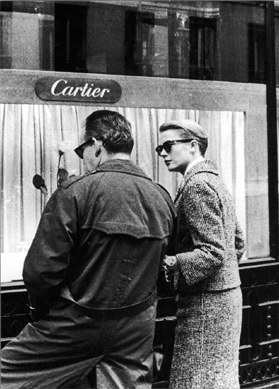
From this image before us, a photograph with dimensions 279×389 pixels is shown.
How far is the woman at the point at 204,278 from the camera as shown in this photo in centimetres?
352

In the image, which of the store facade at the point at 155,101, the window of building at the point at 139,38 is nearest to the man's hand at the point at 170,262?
the store facade at the point at 155,101

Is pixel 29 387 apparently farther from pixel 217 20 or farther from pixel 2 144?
pixel 217 20

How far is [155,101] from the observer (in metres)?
4.68

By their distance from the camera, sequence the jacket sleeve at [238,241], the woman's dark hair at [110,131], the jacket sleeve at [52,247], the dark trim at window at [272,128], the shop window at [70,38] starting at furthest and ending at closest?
the dark trim at window at [272,128] → the shop window at [70,38] → the jacket sleeve at [238,241] → the woman's dark hair at [110,131] → the jacket sleeve at [52,247]

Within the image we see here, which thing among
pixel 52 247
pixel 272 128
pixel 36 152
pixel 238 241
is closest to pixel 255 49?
pixel 272 128

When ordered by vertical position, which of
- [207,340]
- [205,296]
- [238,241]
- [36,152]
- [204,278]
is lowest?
[207,340]

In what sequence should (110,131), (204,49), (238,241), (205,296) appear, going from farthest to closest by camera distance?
(204,49)
(238,241)
(205,296)
(110,131)

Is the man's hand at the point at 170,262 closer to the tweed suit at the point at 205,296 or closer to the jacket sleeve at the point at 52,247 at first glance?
the tweed suit at the point at 205,296

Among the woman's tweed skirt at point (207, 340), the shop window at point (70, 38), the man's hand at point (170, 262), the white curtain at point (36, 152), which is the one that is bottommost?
the woman's tweed skirt at point (207, 340)

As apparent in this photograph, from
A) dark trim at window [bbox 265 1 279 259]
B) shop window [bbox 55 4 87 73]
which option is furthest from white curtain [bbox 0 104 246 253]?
dark trim at window [bbox 265 1 279 259]

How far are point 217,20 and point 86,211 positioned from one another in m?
2.46

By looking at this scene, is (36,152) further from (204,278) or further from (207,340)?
(207,340)

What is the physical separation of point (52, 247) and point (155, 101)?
2.00 meters

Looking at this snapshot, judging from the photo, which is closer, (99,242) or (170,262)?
(99,242)
